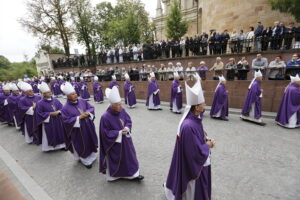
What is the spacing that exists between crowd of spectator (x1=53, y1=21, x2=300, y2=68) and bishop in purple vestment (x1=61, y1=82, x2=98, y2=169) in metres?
11.7

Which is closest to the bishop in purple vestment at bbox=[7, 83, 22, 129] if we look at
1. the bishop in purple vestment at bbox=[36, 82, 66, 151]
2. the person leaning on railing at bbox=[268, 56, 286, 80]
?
the bishop in purple vestment at bbox=[36, 82, 66, 151]

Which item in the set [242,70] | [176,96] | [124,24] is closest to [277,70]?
[242,70]

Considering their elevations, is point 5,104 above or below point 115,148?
above

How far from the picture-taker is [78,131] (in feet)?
15.5

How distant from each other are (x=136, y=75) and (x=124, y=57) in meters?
6.41

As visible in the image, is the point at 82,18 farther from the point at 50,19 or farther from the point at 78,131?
the point at 78,131

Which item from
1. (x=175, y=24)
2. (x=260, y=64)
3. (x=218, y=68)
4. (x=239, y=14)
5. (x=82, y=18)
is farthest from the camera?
(x=82, y=18)

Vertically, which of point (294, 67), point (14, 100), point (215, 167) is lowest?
point (215, 167)

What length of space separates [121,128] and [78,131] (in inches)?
60.8

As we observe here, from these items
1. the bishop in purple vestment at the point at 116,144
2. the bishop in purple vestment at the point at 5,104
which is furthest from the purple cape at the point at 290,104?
the bishop in purple vestment at the point at 5,104

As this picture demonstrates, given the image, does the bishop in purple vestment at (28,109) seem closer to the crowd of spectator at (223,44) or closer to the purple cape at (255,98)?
the purple cape at (255,98)

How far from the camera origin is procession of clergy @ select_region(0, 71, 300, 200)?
2.78 m

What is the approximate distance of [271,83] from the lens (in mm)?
8492

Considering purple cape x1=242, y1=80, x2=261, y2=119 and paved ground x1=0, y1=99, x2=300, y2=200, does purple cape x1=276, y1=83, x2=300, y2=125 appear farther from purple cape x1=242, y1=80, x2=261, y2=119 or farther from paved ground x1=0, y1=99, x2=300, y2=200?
purple cape x1=242, y1=80, x2=261, y2=119
